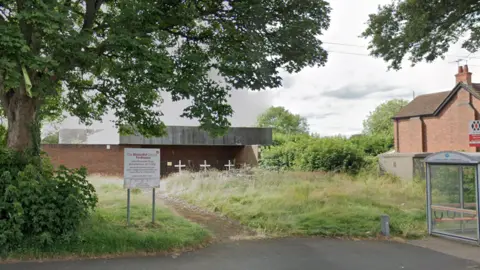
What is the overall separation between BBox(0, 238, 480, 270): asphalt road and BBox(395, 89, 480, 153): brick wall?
18969mm

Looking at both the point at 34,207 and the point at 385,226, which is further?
the point at 385,226

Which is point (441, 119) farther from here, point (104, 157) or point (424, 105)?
point (104, 157)

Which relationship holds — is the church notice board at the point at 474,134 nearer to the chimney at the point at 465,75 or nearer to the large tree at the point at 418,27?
the large tree at the point at 418,27

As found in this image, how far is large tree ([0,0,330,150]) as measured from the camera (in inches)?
290

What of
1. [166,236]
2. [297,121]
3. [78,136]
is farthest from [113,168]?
[297,121]

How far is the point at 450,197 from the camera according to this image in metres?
11.1

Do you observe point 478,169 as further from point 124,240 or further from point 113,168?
point 113,168

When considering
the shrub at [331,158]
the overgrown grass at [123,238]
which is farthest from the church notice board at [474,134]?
the shrub at [331,158]

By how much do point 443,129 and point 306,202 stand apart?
21.0 meters

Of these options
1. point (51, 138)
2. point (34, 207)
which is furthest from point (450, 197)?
point (51, 138)

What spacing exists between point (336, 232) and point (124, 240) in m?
5.41

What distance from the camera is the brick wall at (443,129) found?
2756 cm

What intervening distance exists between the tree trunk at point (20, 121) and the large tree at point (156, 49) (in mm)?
20

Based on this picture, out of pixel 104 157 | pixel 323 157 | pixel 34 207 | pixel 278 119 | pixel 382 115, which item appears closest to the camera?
pixel 34 207
